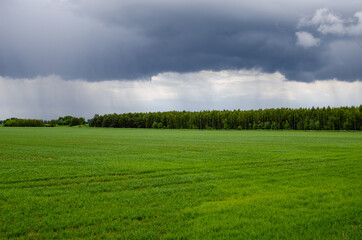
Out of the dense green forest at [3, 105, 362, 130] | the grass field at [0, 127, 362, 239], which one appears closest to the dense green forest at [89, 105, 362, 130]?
the dense green forest at [3, 105, 362, 130]

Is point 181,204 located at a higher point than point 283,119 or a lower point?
lower

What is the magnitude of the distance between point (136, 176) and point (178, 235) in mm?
8918

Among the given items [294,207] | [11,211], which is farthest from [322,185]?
[11,211]

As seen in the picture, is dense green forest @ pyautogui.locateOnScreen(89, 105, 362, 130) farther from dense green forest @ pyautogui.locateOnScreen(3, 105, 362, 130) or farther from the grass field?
the grass field

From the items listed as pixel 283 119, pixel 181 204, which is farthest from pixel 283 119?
pixel 181 204

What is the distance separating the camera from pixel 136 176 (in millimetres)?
16250

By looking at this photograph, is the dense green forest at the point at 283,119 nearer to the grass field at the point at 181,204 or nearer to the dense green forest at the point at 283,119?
the dense green forest at the point at 283,119

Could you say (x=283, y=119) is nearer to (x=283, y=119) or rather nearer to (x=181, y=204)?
(x=283, y=119)

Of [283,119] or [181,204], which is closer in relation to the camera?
[181,204]

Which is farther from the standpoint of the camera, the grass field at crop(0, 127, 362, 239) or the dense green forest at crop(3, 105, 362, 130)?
the dense green forest at crop(3, 105, 362, 130)

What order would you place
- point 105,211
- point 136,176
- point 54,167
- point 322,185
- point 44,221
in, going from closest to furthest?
point 44,221, point 105,211, point 322,185, point 136,176, point 54,167

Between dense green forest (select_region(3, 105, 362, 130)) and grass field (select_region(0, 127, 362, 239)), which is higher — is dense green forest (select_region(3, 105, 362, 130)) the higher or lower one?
the higher one

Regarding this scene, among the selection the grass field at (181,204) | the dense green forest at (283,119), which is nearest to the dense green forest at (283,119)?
the dense green forest at (283,119)

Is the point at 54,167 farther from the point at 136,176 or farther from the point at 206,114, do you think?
the point at 206,114
